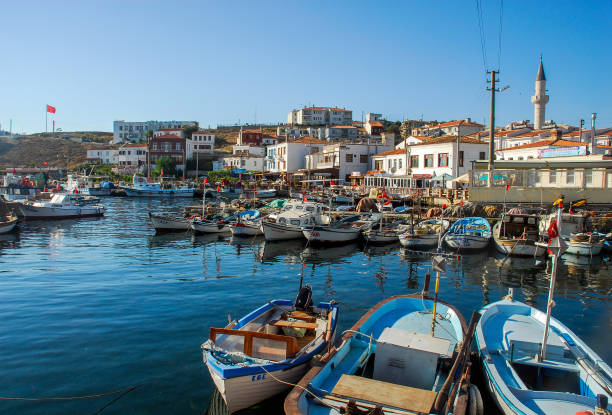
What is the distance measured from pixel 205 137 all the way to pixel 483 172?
8650cm

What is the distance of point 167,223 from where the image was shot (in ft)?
116

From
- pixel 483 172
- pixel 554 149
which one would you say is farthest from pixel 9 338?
pixel 554 149

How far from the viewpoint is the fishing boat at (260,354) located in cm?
846

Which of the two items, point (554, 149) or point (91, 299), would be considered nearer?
point (91, 299)

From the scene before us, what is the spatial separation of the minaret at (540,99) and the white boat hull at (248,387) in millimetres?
78670

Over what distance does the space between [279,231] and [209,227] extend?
6.65 m

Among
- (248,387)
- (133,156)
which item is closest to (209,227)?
(248,387)

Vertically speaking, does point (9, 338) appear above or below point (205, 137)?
below

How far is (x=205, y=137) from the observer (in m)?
112

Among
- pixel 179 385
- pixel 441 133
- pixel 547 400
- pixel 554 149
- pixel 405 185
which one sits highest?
pixel 441 133

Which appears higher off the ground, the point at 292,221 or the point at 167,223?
the point at 292,221

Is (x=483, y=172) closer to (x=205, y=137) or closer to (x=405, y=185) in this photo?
(x=405, y=185)

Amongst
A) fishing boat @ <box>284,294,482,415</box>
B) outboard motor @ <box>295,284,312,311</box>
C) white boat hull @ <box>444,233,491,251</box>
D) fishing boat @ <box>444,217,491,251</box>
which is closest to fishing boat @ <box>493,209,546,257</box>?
fishing boat @ <box>444,217,491,251</box>

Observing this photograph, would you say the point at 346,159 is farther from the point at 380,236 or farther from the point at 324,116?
the point at 324,116
